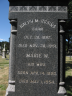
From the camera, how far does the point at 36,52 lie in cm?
336

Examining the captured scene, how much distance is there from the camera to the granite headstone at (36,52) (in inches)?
131

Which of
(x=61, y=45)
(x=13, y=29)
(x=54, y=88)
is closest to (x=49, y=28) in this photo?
(x=61, y=45)

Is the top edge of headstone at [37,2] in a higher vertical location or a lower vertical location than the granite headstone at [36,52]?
higher

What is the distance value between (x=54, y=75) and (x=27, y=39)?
1517 millimetres

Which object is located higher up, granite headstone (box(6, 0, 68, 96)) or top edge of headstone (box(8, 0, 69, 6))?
top edge of headstone (box(8, 0, 69, 6))

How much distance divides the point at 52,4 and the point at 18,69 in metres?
2.50

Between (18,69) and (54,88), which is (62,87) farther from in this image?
(18,69)

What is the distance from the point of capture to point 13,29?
3449mm

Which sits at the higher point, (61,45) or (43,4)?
(43,4)

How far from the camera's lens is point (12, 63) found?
3.42m

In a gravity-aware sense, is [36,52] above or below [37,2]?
below

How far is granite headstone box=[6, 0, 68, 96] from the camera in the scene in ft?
11.0

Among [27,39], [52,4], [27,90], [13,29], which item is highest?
[52,4]

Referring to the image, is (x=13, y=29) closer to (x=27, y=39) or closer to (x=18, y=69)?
(x=27, y=39)
